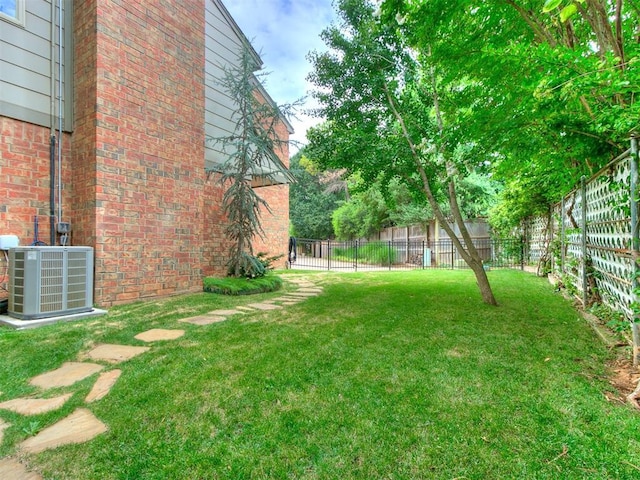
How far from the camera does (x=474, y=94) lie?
4340 millimetres

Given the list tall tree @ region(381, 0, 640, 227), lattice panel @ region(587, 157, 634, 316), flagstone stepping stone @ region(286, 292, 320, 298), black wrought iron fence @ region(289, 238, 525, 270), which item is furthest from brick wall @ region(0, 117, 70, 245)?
black wrought iron fence @ region(289, 238, 525, 270)

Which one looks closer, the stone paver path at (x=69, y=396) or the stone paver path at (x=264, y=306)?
the stone paver path at (x=69, y=396)

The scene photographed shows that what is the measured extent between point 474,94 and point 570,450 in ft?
14.1

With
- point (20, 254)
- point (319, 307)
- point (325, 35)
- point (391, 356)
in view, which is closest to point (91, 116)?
point (20, 254)

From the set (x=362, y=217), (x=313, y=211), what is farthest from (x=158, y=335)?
(x=313, y=211)

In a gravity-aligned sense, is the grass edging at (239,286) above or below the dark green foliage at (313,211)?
below

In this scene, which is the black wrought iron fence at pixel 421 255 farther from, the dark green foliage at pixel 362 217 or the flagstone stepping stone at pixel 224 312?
the flagstone stepping stone at pixel 224 312

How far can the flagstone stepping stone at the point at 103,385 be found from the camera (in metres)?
1.89

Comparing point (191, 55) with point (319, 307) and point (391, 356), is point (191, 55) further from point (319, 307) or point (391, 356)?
point (391, 356)

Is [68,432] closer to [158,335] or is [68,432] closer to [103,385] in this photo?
[103,385]

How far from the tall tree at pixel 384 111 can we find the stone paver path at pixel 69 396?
3.03m

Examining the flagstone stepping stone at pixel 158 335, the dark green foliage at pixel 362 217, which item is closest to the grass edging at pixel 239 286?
the flagstone stepping stone at pixel 158 335

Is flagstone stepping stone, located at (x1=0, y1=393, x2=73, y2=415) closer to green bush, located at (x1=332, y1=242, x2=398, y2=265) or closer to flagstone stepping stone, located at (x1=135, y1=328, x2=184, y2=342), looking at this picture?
flagstone stepping stone, located at (x1=135, y1=328, x2=184, y2=342)

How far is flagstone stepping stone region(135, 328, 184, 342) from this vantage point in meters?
2.88
